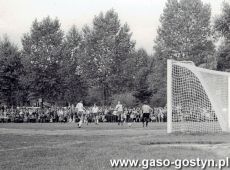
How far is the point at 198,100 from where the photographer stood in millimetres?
23297

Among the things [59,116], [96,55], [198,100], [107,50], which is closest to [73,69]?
[96,55]

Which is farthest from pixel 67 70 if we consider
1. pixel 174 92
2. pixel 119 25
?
pixel 174 92

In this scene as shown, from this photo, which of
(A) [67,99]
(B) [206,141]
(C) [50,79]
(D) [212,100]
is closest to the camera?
(B) [206,141]

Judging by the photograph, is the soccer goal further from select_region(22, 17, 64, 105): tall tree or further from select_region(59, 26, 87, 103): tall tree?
select_region(59, 26, 87, 103): tall tree

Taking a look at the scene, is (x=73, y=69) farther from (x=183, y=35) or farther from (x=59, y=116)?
(x=59, y=116)

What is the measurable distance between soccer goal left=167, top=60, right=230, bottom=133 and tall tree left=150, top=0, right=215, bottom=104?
34.0m

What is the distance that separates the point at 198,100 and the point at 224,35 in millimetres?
32763

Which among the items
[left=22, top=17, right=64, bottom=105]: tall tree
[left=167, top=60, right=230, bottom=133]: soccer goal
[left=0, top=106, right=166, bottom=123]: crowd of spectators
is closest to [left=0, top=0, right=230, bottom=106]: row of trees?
[left=22, top=17, right=64, bottom=105]: tall tree

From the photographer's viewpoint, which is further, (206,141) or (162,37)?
(162,37)

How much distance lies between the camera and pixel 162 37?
59.9 metres

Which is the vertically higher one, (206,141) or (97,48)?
(97,48)

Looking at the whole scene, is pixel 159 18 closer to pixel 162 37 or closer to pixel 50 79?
pixel 162 37

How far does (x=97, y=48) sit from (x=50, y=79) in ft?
24.5

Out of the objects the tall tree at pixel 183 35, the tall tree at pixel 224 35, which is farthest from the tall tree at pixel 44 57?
the tall tree at pixel 224 35
